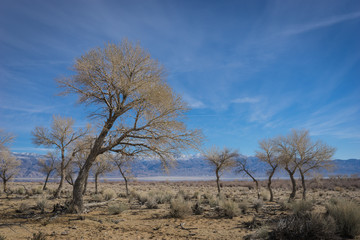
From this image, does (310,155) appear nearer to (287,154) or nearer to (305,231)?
(287,154)

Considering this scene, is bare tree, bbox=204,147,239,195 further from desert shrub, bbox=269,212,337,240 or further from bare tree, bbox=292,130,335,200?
desert shrub, bbox=269,212,337,240

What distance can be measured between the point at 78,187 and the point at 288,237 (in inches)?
392

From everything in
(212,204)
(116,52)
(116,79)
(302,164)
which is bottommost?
(212,204)

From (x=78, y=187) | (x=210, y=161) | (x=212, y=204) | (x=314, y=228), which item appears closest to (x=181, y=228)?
(x=314, y=228)

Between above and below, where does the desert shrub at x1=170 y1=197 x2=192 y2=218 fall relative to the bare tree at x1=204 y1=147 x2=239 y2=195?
below

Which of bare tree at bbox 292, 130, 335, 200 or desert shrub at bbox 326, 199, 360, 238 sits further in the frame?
bare tree at bbox 292, 130, 335, 200

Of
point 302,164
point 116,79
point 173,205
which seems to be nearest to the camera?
point 116,79

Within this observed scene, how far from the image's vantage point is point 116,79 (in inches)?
435

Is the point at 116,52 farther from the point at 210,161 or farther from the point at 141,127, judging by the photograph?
the point at 210,161

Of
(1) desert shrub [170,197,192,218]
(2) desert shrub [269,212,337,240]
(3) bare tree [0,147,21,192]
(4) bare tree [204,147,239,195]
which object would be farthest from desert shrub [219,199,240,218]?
(3) bare tree [0,147,21,192]

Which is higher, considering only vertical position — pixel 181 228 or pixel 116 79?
pixel 116 79

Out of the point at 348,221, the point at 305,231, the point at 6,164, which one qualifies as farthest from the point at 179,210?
the point at 6,164

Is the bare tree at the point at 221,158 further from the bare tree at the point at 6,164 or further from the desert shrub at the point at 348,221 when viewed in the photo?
the bare tree at the point at 6,164

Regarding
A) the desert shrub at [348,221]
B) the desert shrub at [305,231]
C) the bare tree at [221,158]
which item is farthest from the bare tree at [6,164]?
the desert shrub at [348,221]
